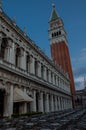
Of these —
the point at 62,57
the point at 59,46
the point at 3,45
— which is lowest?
the point at 3,45

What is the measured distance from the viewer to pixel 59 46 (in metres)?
61.0

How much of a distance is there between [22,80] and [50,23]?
57969mm

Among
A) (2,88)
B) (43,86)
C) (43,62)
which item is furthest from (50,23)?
(2,88)

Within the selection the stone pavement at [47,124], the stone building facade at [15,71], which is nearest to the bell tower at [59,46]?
the stone building facade at [15,71]

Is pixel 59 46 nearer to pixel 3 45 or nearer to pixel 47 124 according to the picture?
pixel 3 45

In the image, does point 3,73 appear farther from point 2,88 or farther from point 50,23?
point 50,23

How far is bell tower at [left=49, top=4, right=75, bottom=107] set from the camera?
189 feet

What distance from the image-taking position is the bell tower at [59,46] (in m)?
57.7

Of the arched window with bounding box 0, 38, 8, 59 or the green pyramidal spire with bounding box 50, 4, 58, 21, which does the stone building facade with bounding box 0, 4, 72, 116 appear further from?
the green pyramidal spire with bounding box 50, 4, 58, 21

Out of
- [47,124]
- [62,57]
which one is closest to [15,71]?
[47,124]

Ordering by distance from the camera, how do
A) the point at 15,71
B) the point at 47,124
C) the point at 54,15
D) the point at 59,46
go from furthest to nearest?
1. the point at 54,15
2. the point at 59,46
3. the point at 15,71
4. the point at 47,124

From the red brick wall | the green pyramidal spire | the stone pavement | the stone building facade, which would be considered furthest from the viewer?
the green pyramidal spire

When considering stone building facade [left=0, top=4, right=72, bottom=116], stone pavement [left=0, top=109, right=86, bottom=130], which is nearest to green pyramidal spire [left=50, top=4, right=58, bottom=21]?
stone building facade [left=0, top=4, right=72, bottom=116]

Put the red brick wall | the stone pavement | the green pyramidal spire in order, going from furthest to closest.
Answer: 1. the green pyramidal spire
2. the red brick wall
3. the stone pavement
